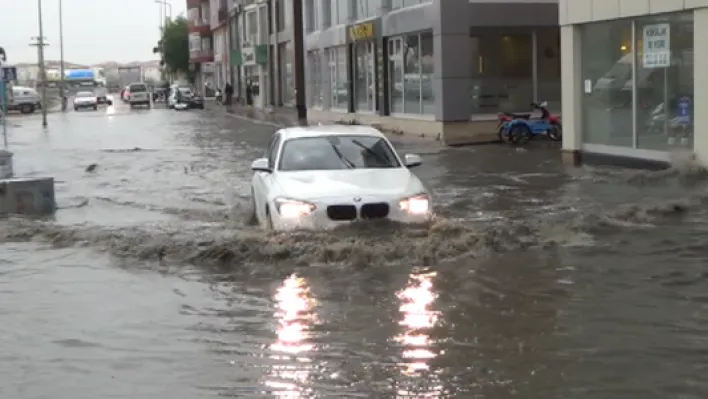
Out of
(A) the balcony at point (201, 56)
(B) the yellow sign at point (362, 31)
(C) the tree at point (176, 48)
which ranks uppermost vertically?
(C) the tree at point (176, 48)

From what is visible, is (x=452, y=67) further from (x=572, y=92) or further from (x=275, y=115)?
(x=275, y=115)

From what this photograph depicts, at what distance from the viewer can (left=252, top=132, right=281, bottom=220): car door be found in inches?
480

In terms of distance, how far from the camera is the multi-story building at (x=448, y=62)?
28.2 metres

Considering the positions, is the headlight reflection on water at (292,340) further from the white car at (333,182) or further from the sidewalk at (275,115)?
the sidewalk at (275,115)

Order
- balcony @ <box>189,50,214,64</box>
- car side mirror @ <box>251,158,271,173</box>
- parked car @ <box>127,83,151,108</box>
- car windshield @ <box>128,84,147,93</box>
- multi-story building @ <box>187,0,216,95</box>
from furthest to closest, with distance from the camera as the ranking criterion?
multi-story building @ <box>187,0,216,95</box> → balcony @ <box>189,50,214,64</box> → car windshield @ <box>128,84,147,93</box> → parked car @ <box>127,83,151,108</box> → car side mirror @ <box>251,158,271,173</box>

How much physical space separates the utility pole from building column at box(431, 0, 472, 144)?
1899 cm

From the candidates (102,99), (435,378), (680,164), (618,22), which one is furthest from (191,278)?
(102,99)

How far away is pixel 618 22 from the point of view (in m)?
19.4

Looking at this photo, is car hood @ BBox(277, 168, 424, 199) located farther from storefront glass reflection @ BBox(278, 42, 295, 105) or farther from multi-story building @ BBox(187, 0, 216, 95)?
multi-story building @ BBox(187, 0, 216, 95)

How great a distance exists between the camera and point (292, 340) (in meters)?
7.83

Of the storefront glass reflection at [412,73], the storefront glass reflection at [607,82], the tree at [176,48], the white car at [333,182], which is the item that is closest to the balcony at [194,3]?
the tree at [176,48]

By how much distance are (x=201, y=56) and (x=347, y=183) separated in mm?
100340

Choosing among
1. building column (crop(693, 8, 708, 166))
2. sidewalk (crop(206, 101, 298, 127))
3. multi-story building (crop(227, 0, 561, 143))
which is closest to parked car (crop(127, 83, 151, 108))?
sidewalk (crop(206, 101, 298, 127))

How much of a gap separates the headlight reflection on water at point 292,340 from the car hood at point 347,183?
4.49 ft
